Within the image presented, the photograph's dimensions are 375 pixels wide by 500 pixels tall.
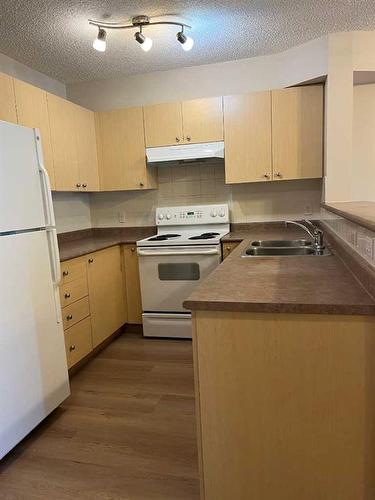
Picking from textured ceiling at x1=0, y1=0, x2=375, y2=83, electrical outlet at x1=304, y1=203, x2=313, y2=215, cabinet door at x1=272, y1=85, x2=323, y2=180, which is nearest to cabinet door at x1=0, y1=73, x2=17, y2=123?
textured ceiling at x1=0, y1=0, x2=375, y2=83

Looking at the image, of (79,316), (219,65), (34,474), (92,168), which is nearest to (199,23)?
(219,65)

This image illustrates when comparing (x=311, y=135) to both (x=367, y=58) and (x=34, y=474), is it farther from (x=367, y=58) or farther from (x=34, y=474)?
(x=34, y=474)

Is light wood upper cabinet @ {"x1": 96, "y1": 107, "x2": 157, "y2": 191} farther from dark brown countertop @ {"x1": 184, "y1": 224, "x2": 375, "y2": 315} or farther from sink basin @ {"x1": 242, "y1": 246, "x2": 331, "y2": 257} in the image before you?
dark brown countertop @ {"x1": 184, "y1": 224, "x2": 375, "y2": 315}

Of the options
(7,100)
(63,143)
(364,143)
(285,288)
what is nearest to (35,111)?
(7,100)

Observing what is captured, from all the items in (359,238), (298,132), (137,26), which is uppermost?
(137,26)

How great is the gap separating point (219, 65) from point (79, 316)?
2634 millimetres

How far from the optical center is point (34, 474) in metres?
1.71

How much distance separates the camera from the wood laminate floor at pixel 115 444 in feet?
5.27

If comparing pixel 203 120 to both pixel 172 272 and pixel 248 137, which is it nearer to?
pixel 248 137

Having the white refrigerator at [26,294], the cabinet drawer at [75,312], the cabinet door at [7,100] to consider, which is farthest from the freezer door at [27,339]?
the cabinet door at [7,100]

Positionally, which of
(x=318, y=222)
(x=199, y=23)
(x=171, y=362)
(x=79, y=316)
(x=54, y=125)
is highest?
(x=199, y=23)

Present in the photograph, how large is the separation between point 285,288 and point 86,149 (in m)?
2.68

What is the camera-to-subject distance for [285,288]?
4.58ft

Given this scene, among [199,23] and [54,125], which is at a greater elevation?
[199,23]
